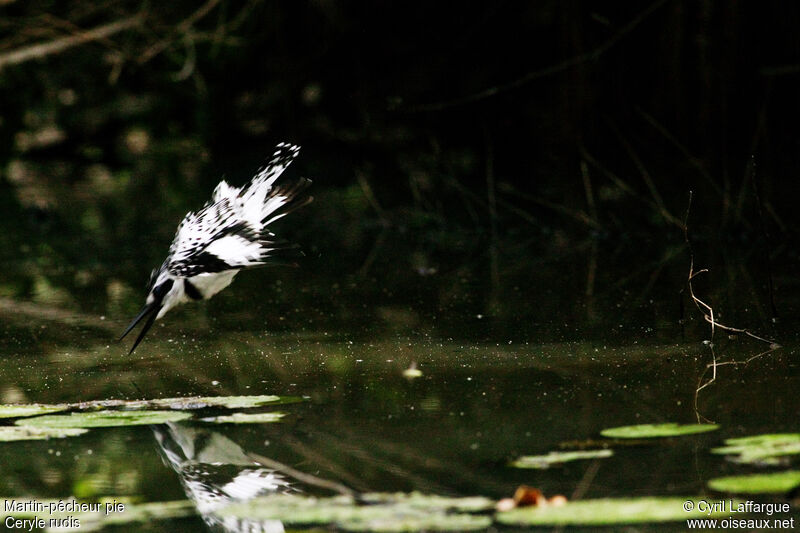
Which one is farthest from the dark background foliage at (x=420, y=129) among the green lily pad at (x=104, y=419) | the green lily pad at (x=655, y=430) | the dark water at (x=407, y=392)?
the green lily pad at (x=104, y=419)

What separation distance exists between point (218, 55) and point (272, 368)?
10422mm

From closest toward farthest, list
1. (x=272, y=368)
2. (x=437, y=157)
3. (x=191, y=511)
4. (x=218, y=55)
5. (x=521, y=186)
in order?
(x=191, y=511), (x=272, y=368), (x=437, y=157), (x=521, y=186), (x=218, y=55)

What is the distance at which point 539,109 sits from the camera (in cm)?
1275

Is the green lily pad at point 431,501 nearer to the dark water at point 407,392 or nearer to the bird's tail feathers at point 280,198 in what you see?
the dark water at point 407,392

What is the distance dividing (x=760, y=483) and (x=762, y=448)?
30 centimetres

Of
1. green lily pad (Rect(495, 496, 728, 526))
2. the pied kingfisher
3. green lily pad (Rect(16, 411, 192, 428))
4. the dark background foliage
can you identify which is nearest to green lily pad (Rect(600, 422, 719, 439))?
green lily pad (Rect(495, 496, 728, 526))

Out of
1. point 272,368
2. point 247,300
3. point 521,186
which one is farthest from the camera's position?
point 521,186

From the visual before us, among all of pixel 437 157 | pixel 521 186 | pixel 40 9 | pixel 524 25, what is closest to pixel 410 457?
pixel 437 157

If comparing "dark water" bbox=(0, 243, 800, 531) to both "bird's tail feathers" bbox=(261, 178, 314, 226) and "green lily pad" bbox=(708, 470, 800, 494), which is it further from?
"bird's tail feathers" bbox=(261, 178, 314, 226)

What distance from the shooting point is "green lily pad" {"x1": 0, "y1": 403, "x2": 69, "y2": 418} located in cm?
402

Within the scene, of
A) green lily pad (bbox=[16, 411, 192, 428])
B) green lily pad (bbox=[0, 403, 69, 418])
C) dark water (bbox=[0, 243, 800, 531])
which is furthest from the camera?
green lily pad (bbox=[0, 403, 69, 418])

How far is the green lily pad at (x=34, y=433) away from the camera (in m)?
3.78

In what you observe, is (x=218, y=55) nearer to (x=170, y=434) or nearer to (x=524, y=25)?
(x=524, y=25)

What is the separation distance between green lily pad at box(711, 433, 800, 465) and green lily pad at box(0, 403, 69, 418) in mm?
1936
